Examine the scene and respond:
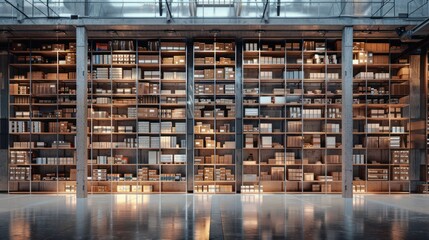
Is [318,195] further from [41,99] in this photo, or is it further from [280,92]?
[41,99]

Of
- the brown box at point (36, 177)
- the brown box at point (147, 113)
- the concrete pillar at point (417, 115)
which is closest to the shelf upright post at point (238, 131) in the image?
the brown box at point (147, 113)

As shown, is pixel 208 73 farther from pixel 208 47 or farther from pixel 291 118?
pixel 291 118

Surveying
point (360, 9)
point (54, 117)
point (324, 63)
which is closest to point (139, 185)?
point (54, 117)

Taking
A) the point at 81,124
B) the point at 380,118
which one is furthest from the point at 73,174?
the point at 380,118

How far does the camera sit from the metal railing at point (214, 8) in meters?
14.0

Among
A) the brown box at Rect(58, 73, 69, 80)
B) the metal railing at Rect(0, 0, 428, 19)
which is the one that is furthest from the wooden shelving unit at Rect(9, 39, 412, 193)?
the metal railing at Rect(0, 0, 428, 19)

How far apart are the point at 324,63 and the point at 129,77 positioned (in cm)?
592

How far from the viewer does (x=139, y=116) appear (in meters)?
15.2

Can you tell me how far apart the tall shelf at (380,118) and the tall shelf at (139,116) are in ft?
17.6

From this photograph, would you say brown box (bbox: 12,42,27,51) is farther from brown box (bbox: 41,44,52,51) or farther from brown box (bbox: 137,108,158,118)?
brown box (bbox: 137,108,158,118)

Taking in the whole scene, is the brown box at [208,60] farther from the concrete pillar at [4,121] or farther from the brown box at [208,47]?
the concrete pillar at [4,121]

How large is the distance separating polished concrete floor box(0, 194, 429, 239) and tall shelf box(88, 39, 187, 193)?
1456 millimetres

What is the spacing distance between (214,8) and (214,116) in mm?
3176

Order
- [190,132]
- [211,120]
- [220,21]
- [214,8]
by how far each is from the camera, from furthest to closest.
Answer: [211,120] < [190,132] < [214,8] < [220,21]
